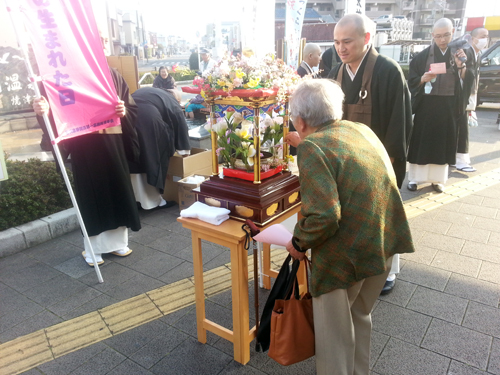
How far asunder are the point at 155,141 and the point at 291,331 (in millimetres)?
3203

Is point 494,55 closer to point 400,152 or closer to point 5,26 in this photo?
point 400,152

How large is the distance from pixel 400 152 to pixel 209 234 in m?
1.51

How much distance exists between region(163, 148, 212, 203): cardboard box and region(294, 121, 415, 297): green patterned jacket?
3.25 meters

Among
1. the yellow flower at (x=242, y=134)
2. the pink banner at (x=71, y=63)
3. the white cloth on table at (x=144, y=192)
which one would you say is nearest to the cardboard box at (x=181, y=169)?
the white cloth on table at (x=144, y=192)

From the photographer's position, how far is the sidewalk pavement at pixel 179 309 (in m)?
2.38

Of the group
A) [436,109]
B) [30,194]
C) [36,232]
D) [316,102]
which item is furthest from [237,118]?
[436,109]

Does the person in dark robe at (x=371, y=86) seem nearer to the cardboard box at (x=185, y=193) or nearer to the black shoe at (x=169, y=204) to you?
the cardboard box at (x=185, y=193)

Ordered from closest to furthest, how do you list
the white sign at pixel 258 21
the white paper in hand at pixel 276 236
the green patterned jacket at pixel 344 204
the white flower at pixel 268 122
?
the green patterned jacket at pixel 344 204 < the white paper in hand at pixel 276 236 < the white flower at pixel 268 122 < the white sign at pixel 258 21

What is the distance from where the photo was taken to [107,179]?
11.4 ft

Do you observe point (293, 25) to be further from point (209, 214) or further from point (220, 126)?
point (209, 214)

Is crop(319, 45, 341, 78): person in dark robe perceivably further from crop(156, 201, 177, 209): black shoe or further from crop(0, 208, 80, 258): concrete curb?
crop(0, 208, 80, 258): concrete curb

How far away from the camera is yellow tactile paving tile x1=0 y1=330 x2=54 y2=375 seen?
2410 millimetres

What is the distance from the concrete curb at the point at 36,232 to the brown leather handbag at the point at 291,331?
310 cm

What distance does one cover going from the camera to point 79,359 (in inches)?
96.6
